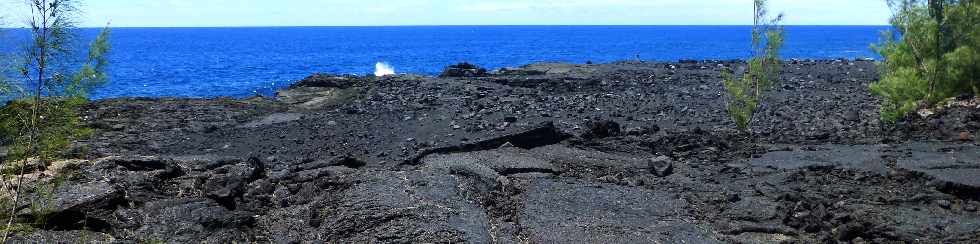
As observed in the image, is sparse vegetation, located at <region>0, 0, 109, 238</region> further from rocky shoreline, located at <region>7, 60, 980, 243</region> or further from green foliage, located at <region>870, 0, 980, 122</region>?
green foliage, located at <region>870, 0, 980, 122</region>

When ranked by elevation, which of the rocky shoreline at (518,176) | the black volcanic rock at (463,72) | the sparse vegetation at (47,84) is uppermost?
the sparse vegetation at (47,84)

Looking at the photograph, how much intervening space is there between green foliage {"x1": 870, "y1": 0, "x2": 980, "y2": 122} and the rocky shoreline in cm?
109

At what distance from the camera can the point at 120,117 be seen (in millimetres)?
22812

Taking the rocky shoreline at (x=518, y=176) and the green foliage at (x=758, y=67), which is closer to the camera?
the rocky shoreline at (x=518, y=176)

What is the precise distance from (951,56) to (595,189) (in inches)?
539

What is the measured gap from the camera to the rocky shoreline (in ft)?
35.3

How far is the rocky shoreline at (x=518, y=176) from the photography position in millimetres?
10750

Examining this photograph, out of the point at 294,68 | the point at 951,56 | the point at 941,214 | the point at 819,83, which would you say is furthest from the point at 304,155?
the point at 294,68

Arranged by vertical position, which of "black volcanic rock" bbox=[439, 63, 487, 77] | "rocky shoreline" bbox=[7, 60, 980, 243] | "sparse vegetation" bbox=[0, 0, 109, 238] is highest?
"sparse vegetation" bbox=[0, 0, 109, 238]

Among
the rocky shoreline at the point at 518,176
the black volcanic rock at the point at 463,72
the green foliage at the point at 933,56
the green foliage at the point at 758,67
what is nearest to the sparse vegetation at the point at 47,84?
the rocky shoreline at the point at 518,176

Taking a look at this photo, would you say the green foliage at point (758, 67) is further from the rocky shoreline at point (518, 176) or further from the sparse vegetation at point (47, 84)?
the sparse vegetation at point (47, 84)

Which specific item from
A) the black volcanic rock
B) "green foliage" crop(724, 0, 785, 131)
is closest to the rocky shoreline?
"green foliage" crop(724, 0, 785, 131)

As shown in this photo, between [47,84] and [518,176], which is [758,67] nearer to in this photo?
[518,176]

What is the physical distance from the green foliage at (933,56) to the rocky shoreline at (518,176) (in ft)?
3.58
